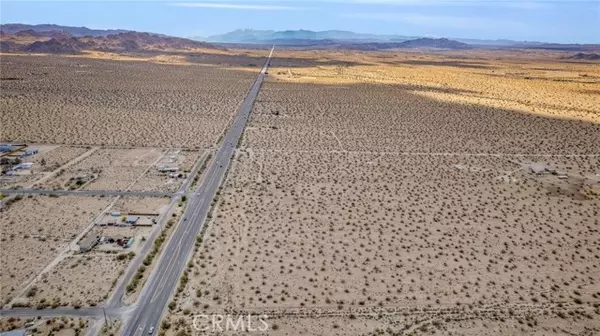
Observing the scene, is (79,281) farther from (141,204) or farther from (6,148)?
(6,148)

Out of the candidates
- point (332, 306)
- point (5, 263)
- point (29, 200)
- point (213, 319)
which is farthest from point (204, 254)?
point (29, 200)

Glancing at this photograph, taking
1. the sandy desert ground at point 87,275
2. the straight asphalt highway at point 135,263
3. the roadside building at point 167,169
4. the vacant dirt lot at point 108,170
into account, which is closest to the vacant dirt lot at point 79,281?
the sandy desert ground at point 87,275

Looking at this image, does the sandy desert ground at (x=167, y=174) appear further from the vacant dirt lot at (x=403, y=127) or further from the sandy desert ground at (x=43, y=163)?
the sandy desert ground at (x=43, y=163)

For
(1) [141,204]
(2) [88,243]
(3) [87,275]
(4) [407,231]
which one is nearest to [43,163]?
(1) [141,204]

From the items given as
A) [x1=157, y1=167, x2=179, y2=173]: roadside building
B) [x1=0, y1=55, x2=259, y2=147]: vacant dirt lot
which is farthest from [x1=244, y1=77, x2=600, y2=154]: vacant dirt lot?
[x1=157, y1=167, x2=179, y2=173]: roadside building

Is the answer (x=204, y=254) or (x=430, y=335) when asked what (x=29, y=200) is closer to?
(x=204, y=254)

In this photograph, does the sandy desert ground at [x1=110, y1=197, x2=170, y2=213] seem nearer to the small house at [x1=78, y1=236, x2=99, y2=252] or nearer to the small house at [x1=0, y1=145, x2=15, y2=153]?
the small house at [x1=78, y1=236, x2=99, y2=252]
